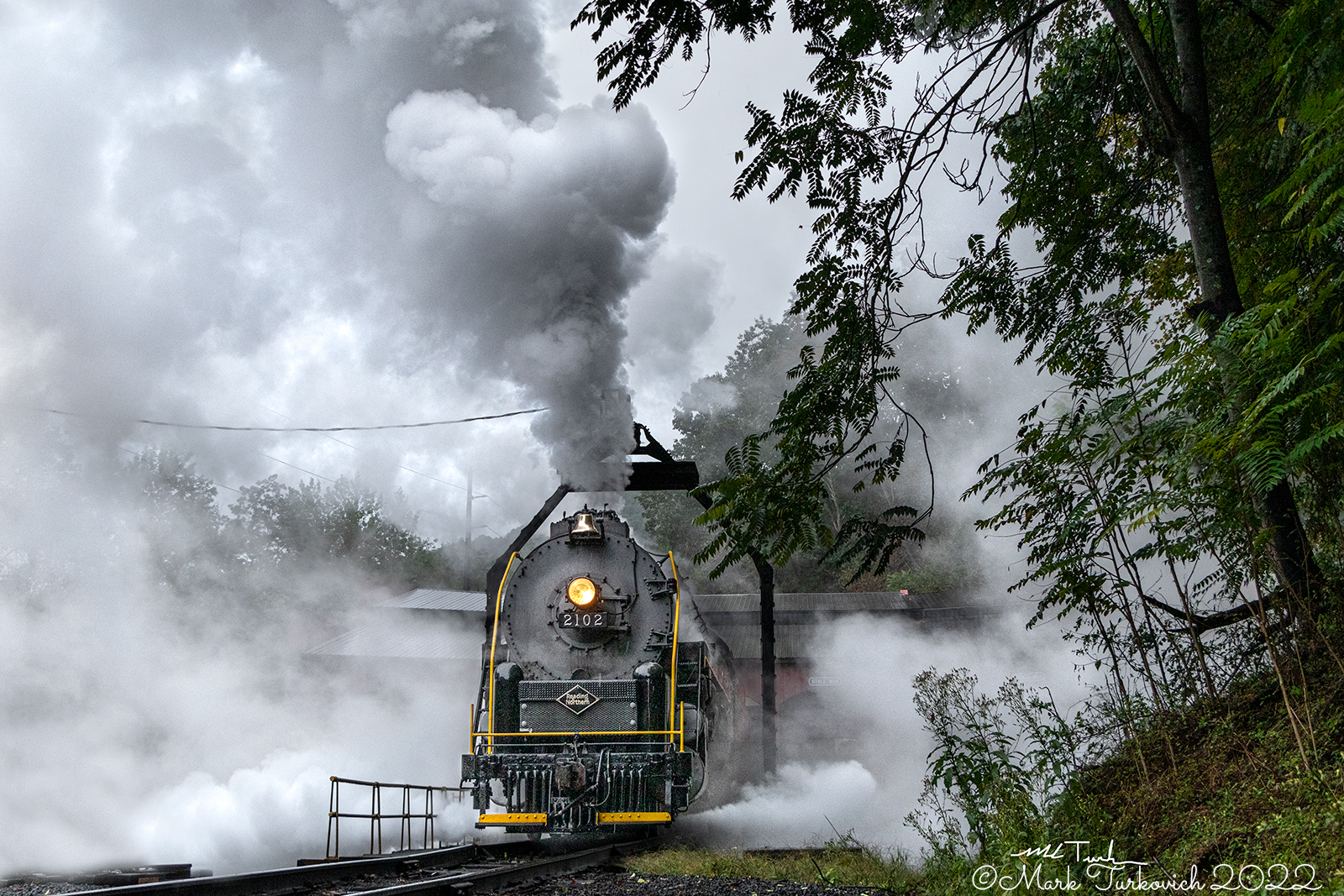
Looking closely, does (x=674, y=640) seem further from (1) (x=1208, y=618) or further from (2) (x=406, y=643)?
(2) (x=406, y=643)

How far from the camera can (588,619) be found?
10219 millimetres

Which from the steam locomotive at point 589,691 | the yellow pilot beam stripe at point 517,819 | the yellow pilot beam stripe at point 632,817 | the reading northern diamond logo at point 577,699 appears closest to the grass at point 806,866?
the yellow pilot beam stripe at point 632,817

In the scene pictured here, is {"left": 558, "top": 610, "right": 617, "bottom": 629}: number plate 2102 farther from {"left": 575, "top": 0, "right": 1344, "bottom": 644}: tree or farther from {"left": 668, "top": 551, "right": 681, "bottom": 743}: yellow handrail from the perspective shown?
{"left": 575, "top": 0, "right": 1344, "bottom": 644}: tree

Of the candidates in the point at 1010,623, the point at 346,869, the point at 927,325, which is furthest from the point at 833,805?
the point at 927,325

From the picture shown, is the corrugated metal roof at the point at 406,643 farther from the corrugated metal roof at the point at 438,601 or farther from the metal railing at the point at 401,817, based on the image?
the metal railing at the point at 401,817

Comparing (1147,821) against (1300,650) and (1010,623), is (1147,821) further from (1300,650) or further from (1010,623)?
(1010,623)

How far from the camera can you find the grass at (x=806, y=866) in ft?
19.1

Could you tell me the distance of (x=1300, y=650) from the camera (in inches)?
189

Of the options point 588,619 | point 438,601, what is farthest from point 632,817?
point 438,601

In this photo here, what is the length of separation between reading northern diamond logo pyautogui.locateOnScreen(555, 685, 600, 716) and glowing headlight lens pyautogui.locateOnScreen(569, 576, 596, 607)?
99 centimetres

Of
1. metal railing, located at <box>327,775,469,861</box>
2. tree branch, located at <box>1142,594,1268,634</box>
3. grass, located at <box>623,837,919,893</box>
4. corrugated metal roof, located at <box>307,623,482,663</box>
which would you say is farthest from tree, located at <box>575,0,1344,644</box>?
corrugated metal roof, located at <box>307,623,482,663</box>

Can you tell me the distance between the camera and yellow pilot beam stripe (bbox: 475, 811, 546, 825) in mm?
8773

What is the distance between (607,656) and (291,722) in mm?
10300

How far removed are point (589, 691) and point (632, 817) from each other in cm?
140
